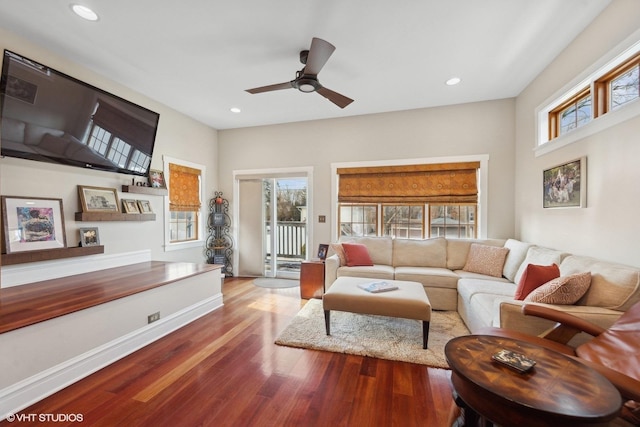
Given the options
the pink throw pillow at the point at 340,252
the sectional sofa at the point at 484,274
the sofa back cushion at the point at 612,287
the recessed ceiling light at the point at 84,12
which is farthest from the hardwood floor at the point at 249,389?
the recessed ceiling light at the point at 84,12

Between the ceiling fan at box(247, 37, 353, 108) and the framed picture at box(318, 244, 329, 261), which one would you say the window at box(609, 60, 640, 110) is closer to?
the ceiling fan at box(247, 37, 353, 108)

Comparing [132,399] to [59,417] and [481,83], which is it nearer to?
[59,417]

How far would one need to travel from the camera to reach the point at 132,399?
1.73 metres

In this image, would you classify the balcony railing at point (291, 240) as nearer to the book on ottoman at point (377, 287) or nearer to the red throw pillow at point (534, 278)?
the book on ottoman at point (377, 287)

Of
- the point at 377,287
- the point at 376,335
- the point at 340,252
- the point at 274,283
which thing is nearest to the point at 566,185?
the point at 377,287

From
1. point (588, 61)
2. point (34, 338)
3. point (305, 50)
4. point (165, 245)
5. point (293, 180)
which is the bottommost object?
point (34, 338)

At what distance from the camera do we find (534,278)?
2127 mm

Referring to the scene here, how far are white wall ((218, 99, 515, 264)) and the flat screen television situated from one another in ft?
5.84

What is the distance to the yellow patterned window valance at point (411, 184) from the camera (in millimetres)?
3939

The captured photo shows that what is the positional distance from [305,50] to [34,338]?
3.15 metres

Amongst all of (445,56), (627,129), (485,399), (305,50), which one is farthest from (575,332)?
(305,50)

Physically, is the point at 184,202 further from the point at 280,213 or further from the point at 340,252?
the point at 340,252

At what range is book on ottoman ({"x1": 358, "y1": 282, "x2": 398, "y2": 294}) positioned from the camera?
2.62 metres

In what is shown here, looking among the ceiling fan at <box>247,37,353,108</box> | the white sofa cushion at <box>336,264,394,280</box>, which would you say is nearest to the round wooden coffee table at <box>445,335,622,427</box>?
the white sofa cushion at <box>336,264,394,280</box>
